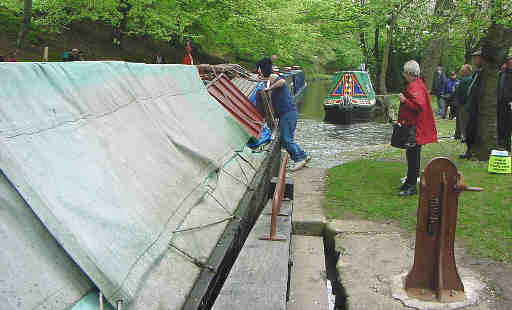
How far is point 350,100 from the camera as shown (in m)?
20.8

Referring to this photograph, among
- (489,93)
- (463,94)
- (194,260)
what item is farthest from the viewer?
Answer: (463,94)

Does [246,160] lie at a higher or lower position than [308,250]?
higher

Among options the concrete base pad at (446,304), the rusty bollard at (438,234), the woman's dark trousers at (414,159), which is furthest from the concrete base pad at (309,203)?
the rusty bollard at (438,234)

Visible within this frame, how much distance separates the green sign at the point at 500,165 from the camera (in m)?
7.96

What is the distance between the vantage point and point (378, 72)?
3061 centimetres

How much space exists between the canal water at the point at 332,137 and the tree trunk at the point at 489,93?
2924 millimetres

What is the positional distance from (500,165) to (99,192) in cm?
701

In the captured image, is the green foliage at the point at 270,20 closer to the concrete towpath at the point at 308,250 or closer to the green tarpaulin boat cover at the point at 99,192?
the concrete towpath at the point at 308,250

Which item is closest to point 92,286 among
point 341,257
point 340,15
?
point 341,257

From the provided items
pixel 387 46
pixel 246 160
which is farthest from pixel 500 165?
pixel 387 46

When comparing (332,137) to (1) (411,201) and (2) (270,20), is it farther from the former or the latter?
(1) (411,201)

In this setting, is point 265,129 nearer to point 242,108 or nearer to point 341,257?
point 242,108

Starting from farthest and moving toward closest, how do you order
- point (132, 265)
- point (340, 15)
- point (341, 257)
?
point (340, 15) < point (341, 257) < point (132, 265)

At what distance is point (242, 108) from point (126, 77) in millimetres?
3859
